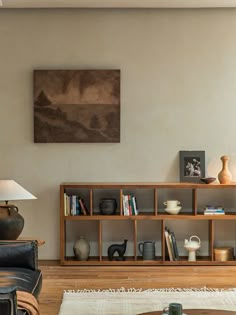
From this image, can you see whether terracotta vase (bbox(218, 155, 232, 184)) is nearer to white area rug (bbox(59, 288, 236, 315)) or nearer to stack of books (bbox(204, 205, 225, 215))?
stack of books (bbox(204, 205, 225, 215))

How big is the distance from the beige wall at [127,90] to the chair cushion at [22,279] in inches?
94.7

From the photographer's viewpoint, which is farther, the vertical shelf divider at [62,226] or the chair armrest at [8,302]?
the vertical shelf divider at [62,226]

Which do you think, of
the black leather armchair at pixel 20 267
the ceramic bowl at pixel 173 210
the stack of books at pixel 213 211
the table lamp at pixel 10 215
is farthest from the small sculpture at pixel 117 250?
the black leather armchair at pixel 20 267

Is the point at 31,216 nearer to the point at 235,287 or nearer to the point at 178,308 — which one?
the point at 235,287

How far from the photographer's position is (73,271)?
620cm

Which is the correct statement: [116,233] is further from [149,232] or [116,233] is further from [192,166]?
[192,166]

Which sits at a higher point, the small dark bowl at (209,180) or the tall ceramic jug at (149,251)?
the small dark bowl at (209,180)

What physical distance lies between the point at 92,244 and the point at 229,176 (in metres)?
1.67

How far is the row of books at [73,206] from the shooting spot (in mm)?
6430

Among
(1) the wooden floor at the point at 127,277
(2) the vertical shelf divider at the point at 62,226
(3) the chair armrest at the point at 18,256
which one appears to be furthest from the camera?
(2) the vertical shelf divider at the point at 62,226

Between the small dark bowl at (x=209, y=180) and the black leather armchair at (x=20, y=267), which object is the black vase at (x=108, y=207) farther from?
the black leather armchair at (x=20, y=267)

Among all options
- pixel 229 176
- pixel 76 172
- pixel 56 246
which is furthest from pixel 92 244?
pixel 229 176

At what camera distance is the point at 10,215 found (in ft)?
17.3

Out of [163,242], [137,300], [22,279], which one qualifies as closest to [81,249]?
[163,242]
